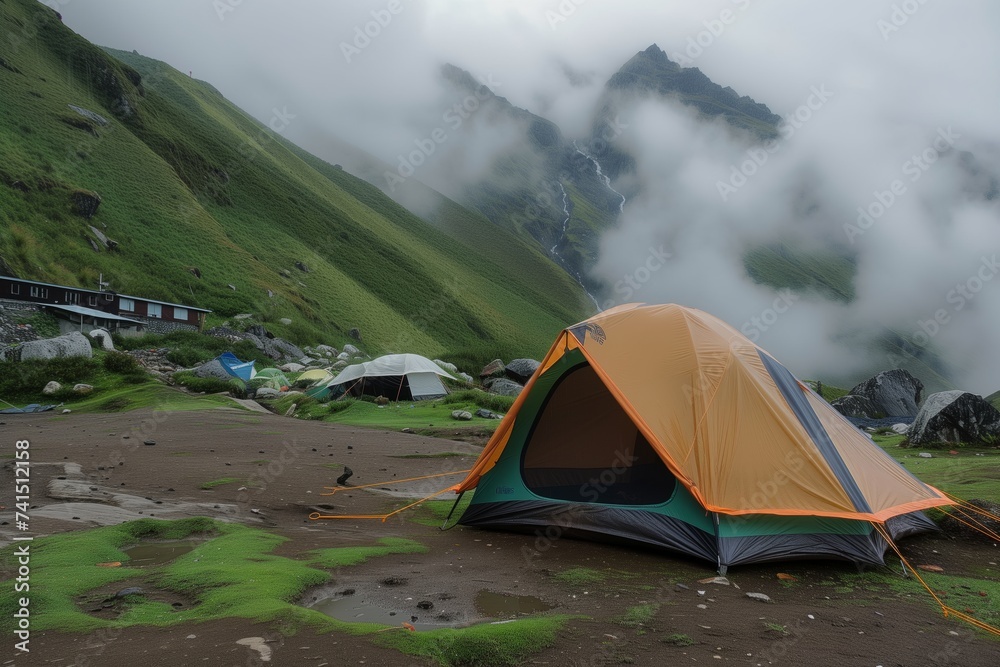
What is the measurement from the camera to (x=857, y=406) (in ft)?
115

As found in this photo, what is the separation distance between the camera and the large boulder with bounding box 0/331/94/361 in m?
30.0

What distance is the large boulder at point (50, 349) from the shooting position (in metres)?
30.0

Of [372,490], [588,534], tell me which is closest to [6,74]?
[372,490]

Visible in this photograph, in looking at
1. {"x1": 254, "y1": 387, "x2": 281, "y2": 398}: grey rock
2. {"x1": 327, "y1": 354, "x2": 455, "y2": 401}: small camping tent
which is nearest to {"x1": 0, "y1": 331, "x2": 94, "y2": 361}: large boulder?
{"x1": 254, "y1": 387, "x2": 281, "y2": 398}: grey rock

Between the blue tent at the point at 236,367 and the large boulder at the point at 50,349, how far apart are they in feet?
25.1

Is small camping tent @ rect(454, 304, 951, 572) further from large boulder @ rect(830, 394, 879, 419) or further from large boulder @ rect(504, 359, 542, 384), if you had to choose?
large boulder @ rect(504, 359, 542, 384)

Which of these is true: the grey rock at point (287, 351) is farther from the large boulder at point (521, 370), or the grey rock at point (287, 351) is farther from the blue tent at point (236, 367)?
the large boulder at point (521, 370)

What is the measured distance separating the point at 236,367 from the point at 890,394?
37879 millimetres

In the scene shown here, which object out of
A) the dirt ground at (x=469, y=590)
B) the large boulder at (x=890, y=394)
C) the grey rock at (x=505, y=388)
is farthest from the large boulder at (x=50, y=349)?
the large boulder at (x=890, y=394)

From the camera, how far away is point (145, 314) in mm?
56344

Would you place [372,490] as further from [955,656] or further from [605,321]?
[955,656]

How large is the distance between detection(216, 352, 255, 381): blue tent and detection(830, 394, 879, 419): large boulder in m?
33.9

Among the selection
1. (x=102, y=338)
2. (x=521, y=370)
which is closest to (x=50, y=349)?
(x=102, y=338)

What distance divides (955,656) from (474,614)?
4056 millimetres
